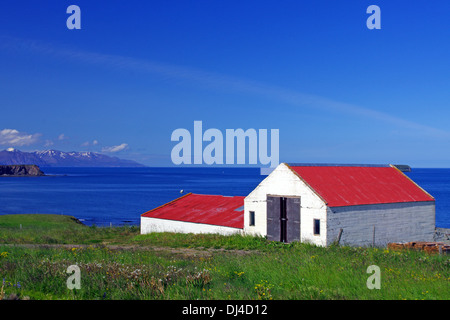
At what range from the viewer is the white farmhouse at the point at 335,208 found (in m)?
24.7

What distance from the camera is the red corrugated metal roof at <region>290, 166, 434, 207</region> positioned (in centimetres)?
2562

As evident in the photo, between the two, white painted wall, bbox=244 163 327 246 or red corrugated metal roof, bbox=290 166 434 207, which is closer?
white painted wall, bbox=244 163 327 246

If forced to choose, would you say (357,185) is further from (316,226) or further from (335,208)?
(316,226)

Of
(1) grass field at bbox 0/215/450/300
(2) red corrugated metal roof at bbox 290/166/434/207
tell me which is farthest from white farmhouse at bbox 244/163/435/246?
(1) grass field at bbox 0/215/450/300

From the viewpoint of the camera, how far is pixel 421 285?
10.7 m

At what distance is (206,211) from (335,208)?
12.7 meters

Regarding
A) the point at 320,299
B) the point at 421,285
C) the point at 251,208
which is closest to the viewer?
the point at 320,299

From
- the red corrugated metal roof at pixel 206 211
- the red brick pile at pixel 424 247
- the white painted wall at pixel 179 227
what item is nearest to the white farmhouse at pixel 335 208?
the white painted wall at pixel 179 227

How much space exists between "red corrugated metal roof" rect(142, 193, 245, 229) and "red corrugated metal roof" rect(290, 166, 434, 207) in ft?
19.8

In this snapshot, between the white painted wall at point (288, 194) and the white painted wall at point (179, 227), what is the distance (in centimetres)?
185

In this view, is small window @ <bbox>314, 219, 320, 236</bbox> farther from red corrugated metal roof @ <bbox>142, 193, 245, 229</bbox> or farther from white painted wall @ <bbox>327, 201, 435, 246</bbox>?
red corrugated metal roof @ <bbox>142, 193, 245, 229</bbox>

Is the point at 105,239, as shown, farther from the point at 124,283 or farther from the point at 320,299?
the point at 320,299
